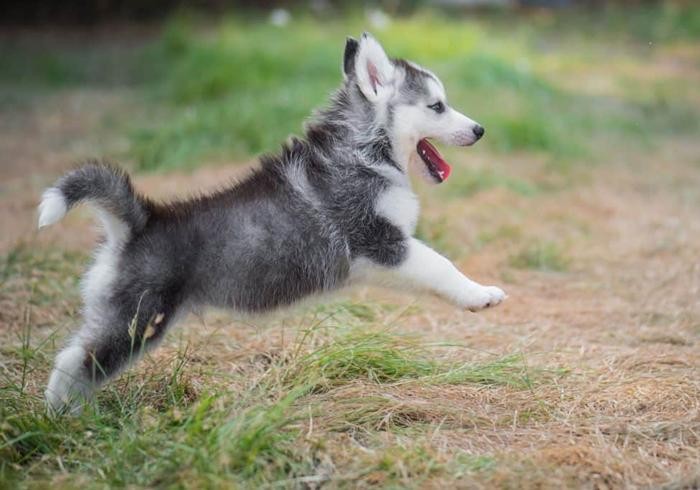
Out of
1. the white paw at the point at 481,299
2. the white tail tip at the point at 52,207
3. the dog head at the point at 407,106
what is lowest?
the white paw at the point at 481,299

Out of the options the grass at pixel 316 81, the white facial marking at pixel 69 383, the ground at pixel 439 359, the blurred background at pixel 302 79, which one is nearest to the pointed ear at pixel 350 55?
the ground at pixel 439 359

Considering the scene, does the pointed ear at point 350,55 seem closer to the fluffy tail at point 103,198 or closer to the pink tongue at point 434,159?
the pink tongue at point 434,159

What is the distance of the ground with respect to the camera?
3.40 metres

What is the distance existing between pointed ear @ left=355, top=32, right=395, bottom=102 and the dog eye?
0.23m

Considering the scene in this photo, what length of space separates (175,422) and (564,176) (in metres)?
6.37

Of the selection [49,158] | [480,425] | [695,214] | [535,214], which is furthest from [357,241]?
[49,158]

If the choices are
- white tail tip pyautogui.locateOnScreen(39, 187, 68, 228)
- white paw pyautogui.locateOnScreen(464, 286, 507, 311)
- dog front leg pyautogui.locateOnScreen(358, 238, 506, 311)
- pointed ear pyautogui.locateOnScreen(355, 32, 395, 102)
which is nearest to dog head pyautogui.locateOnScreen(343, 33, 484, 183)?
pointed ear pyautogui.locateOnScreen(355, 32, 395, 102)

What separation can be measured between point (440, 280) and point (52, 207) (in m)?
1.69

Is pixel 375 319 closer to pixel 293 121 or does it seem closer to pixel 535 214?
pixel 535 214

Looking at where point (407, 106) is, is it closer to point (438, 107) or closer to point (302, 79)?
point (438, 107)

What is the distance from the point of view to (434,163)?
480 cm

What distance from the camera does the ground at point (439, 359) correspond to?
134 inches

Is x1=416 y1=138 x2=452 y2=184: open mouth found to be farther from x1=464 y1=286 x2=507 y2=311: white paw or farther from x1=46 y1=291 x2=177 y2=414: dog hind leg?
x1=46 y1=291 x2=177 y2=414: dog hind leg

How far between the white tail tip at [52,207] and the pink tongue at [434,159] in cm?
187
